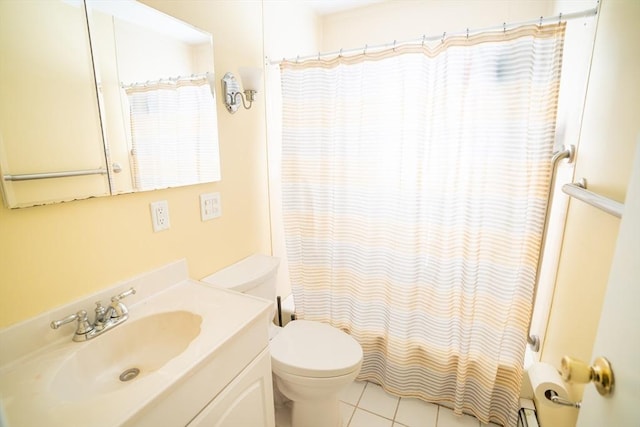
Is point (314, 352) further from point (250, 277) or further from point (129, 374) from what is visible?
point (129, 374)

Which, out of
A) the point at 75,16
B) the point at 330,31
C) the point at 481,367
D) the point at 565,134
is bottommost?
the point at 481,367

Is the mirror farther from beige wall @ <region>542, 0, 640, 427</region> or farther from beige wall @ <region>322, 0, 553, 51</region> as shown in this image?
beige wall @ <region>542, 0, 640, 427</region>

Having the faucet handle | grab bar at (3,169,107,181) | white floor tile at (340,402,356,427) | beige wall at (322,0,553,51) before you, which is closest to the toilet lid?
white floor tile at (340,402,356,427)

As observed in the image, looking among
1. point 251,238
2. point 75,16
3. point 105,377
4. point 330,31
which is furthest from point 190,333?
point 330,31

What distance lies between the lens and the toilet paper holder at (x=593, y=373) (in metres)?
0.54

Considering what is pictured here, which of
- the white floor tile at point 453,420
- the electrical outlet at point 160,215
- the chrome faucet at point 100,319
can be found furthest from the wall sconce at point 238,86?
the white floor tile at point 453,420

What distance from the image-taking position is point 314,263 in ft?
5.87

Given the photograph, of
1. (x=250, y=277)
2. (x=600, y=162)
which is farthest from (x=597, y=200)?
(x=250, y=277)

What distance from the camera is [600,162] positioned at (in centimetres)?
94

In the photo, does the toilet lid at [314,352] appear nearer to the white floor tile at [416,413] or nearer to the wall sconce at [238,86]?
the white floor tile at [416,413]

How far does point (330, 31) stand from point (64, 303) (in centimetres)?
232

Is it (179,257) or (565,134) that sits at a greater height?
(565,134)

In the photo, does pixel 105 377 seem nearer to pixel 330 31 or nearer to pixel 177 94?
pixel 177 94

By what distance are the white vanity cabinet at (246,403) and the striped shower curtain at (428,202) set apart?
0.73 metres
